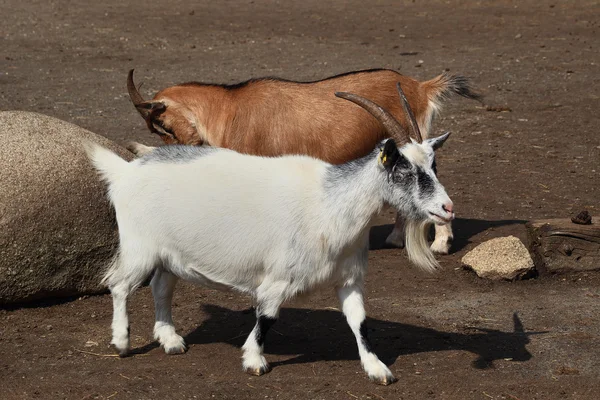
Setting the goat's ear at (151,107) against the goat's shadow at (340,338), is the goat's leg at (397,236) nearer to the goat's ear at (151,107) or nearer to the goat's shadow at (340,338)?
the goat's shadow at (340,338)

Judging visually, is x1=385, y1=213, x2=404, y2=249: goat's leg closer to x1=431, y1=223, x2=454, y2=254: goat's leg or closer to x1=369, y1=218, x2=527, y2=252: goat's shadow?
x1=369, y1=218, x2=527, y2=252: goat's shadow

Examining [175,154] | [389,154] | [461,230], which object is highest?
[389,154]

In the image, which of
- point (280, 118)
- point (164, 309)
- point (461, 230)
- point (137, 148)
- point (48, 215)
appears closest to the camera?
point (164, 309)

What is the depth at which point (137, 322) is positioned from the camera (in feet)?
21.7

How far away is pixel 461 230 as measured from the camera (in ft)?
28.0

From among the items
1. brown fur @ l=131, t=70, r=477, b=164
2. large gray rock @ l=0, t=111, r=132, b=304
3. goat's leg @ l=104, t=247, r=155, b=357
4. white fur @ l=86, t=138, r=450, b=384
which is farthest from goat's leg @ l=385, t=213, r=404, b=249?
goat's leg @ l=104, t=247, r=155, b=357

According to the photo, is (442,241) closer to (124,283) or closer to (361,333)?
(361,333)

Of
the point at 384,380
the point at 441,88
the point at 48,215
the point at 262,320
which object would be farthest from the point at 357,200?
the point at 441,88

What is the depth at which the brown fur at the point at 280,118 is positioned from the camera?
25.5ft

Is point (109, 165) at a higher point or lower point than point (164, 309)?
higher

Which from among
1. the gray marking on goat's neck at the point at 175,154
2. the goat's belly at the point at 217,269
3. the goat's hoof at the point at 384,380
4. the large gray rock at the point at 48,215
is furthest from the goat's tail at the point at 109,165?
the goat's hoof at the point at 384,380

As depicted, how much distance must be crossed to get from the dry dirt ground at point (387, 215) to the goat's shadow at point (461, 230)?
0.03 metres

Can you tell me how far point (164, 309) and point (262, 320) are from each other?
0.76 m

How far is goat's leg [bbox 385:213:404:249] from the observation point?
26.6ft
